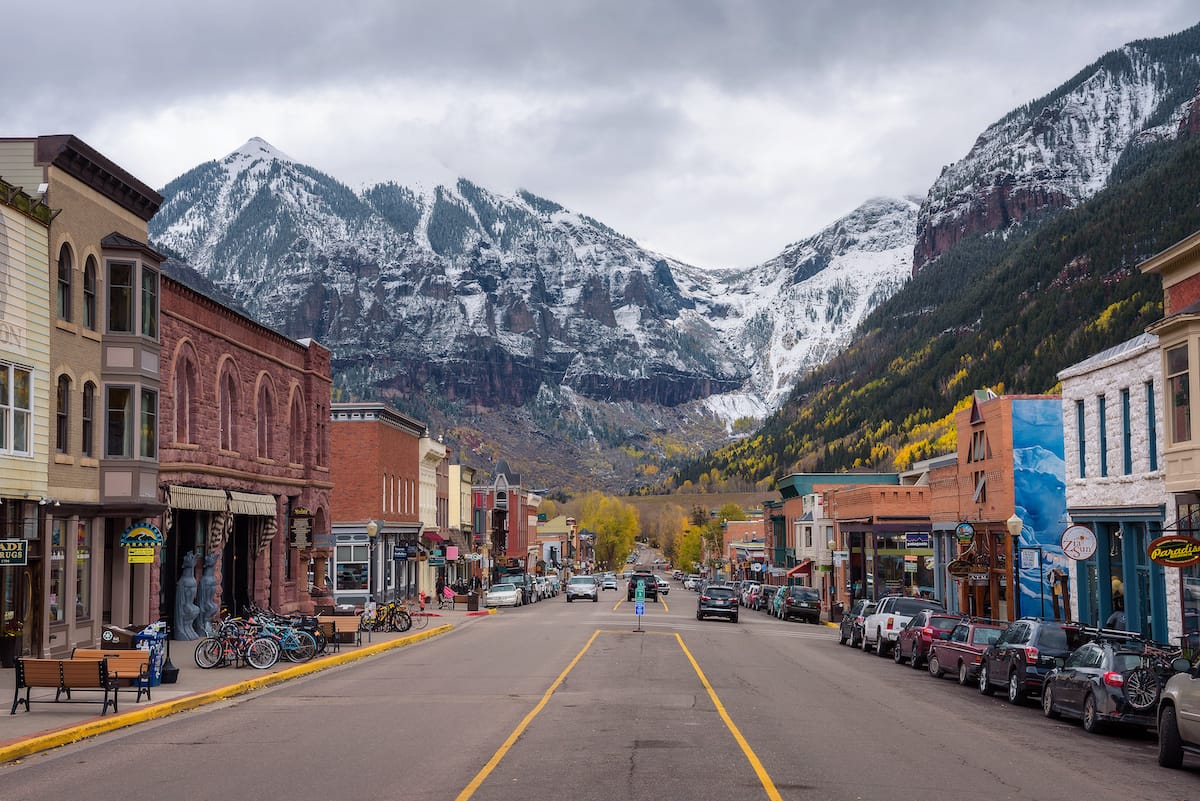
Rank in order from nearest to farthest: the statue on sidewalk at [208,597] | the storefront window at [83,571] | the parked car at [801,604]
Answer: the storefront window at [83,571] → the statue on sidewalk at [208,597] → the parked car at [801,604]

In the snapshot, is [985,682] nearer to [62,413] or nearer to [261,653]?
[261,653]

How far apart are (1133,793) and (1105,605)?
23.3m

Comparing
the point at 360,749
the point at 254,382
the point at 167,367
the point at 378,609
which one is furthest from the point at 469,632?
the point at 360,749

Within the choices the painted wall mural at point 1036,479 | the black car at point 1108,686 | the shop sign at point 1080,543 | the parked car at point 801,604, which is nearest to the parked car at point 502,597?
the parked car at point 801,604

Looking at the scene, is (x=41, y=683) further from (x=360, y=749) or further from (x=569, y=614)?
(x=569, y=614)

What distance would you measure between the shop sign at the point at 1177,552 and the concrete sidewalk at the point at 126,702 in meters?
17.7

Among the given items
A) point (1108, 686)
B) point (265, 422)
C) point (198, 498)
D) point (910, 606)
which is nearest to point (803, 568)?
point (910, 606)

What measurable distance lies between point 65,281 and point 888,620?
24.7 metres

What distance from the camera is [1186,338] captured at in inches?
1061

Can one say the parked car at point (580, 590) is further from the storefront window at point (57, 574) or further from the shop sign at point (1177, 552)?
the shop sign at point (1177, 552)

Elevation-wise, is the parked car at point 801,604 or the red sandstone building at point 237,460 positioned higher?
the red sandstone building at point 237,460

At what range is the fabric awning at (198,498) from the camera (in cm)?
3488

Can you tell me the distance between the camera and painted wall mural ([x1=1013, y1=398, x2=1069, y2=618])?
44.7 metres

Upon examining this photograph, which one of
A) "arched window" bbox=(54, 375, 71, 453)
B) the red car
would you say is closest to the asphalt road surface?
the red car
